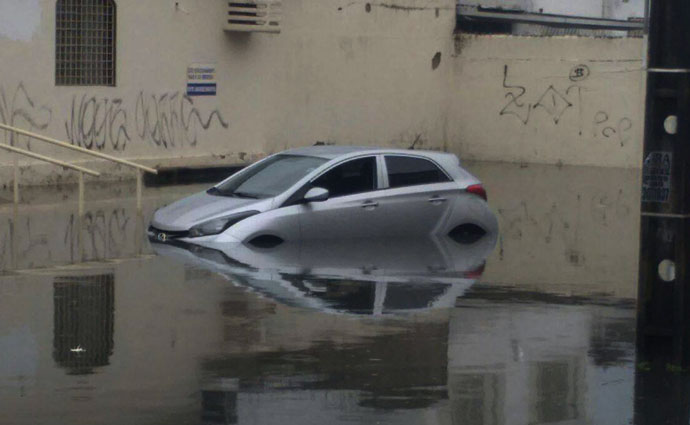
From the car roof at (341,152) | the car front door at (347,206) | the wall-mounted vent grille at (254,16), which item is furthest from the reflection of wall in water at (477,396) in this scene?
the wall-mounted vent grille at (254,16)

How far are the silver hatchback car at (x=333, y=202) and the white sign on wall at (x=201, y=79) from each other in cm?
810

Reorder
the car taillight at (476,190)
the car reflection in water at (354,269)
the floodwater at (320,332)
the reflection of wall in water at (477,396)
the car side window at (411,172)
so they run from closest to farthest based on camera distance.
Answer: the reflection of wall in water at (477,396) → the floodwater at (320,332) → the car reflection in water at (354,269) → the car side window at (411,172) → the car taillight at (476,190)

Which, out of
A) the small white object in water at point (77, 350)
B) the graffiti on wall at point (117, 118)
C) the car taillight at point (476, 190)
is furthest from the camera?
the graffiti on wall at point (117, 118)

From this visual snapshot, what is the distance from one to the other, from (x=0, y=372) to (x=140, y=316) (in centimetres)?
241

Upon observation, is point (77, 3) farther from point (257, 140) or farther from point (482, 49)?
point (482, 49)

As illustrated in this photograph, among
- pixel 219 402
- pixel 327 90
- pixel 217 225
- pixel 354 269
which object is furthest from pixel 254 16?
pixel 219 402

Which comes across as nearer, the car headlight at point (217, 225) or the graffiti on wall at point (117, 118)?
the car headlight at point (217, 225)

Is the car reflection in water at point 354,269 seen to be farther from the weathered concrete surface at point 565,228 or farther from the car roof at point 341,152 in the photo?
the car roof at point 341,152

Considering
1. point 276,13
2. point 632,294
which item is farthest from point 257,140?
point 632,294

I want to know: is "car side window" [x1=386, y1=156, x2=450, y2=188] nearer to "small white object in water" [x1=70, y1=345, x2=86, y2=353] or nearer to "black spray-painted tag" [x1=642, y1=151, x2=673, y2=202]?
"small white object in water" [x1=70, y1=345, x2=86, y2=353]

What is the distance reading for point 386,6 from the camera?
28.6 m

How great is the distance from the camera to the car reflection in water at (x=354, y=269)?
486 inches

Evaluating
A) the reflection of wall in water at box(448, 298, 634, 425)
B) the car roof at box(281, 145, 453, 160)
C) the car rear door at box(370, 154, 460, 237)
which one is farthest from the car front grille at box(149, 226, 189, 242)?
the reflection of wall in water at box(448, 298, 634, 425)

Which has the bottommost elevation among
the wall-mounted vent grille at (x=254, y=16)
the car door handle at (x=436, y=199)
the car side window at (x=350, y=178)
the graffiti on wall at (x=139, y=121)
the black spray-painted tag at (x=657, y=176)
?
the car door handle at (x=436, y=199)
